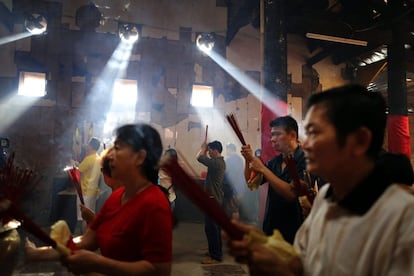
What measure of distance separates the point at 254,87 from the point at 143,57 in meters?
3.16

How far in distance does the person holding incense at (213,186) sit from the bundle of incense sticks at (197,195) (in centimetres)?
370

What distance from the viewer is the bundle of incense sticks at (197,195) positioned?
1.06m

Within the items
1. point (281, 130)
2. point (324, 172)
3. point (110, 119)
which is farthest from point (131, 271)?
point (110, 119)

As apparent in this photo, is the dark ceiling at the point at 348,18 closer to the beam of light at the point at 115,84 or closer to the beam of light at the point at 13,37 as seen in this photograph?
the beam of light at the point at 13,37

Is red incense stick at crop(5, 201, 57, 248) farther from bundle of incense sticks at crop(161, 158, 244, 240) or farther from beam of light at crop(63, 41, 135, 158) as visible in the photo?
beam of light at crop(63, 41, 135, 158)

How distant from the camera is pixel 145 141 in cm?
164

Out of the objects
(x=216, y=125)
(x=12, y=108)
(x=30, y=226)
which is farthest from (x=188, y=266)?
(x=12, y=108)

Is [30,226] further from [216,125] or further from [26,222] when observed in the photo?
[216,125]

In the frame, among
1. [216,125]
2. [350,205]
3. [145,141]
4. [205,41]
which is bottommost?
[350,205]

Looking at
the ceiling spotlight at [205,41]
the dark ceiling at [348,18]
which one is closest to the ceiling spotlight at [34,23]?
the dark ceiling at [348,18]

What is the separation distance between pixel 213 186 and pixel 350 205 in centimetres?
404

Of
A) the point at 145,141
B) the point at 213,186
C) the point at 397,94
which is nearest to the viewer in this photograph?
the point at 145,141

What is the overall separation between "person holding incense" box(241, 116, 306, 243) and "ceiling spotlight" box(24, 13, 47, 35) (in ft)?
22.8

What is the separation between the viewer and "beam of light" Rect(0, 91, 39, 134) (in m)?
7.24
